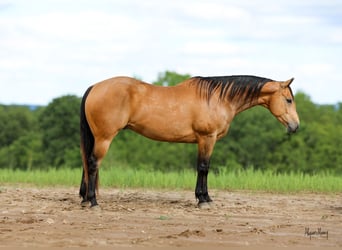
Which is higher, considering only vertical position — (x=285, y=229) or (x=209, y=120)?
(x=209, y=120)

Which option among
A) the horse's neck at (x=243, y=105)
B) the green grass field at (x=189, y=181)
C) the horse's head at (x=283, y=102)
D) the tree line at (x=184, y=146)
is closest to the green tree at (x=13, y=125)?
the tree line at (x=184, y=146)

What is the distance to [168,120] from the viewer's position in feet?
32.6

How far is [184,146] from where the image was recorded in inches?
2202

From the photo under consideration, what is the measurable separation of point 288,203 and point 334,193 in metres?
2.11

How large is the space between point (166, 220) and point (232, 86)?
9.28ft

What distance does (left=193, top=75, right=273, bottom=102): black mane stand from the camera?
10120 mm

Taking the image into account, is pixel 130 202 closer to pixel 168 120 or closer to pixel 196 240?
pixel 168 120

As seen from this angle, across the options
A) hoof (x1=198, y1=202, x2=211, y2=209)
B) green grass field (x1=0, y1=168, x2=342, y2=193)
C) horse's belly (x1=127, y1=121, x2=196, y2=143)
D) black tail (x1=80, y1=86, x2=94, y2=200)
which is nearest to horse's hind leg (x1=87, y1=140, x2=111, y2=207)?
black tail (x1=80, y1=86, x2=94, y2=200)

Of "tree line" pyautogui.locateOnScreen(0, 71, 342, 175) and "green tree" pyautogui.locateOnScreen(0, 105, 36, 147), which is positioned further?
"green tree" pyautogui.locateOnScreen(0, 105, 36, 147)

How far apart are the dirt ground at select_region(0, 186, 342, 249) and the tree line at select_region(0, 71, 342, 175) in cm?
3662

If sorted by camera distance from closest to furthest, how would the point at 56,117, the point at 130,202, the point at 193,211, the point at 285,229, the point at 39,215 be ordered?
the point at 285,229 → the point at 39,215 → the point at 193,211 → the point at 130,202 → the point at 56,117

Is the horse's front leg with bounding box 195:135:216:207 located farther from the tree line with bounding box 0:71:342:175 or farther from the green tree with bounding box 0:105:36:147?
the green tree with bounding box 0:105:36:147

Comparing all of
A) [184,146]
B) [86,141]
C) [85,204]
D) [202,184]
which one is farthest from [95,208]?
[184,146]

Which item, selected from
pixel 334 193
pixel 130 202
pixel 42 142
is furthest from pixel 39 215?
pixel 42 142
